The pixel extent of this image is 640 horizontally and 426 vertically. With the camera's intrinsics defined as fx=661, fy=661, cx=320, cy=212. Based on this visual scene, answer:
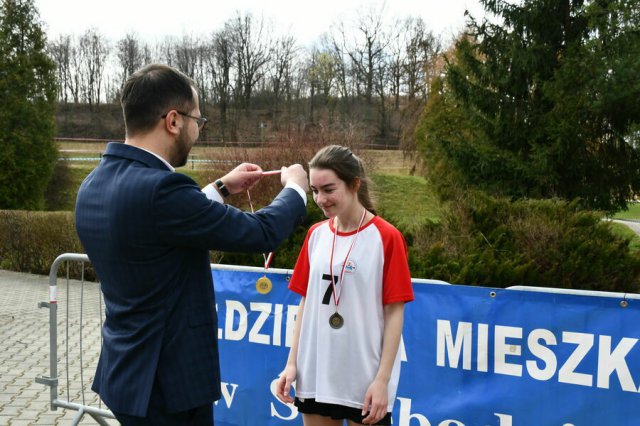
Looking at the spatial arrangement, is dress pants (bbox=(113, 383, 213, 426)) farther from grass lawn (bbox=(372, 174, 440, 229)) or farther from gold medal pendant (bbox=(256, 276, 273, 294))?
grass lawn (bbox=(372, 174, 440, 229))

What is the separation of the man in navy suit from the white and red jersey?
2.02ft

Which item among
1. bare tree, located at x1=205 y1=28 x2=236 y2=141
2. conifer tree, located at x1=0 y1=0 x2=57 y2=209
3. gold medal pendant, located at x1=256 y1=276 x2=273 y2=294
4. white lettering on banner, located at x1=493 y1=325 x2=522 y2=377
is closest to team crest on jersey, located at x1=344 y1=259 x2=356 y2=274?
white lettering on banner, located at x1=493 y1=325 x2=522 y2=377

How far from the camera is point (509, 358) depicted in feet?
12.4

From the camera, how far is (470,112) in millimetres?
18219

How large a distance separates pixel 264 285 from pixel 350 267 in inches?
62.6

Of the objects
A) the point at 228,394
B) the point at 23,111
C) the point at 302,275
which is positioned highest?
the point at 23,111

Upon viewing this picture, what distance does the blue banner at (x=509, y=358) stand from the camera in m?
3.53

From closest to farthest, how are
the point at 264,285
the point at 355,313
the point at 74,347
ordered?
the point at 355,313, the point at 264,285, the point at 74,347

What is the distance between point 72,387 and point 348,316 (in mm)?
4770

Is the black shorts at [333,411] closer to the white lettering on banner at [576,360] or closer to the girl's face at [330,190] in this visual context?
the girl's face at [330,190]

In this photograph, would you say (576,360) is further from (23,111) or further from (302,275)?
(23,111)

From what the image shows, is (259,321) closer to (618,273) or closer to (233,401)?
(233,401)

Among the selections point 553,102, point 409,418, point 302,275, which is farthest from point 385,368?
point 553,102

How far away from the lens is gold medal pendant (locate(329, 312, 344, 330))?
2.91m
